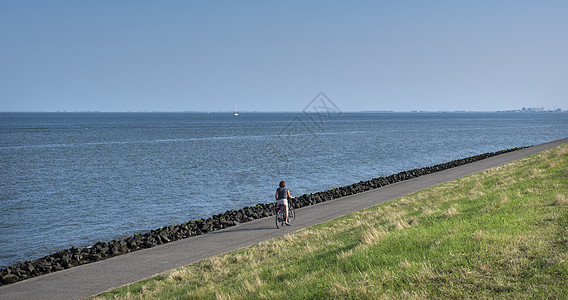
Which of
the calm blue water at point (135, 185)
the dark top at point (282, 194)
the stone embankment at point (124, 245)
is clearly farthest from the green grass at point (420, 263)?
the calm blue water at point (135, 185)

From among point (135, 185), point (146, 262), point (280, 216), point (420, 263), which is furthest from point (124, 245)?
point (135, 185)

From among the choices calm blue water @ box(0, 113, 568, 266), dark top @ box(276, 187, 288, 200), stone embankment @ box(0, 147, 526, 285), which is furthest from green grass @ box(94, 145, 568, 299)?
calm blue water @ box(0, 113, 568, 266)

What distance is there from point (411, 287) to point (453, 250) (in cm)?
178

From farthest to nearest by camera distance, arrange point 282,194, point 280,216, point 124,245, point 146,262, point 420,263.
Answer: point 282,194
point 280,216
point 124,245
point 146,262
point 420,263

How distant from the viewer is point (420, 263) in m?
7.40

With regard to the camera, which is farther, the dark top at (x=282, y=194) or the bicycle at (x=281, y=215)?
the dark top at (x=282, y=194)

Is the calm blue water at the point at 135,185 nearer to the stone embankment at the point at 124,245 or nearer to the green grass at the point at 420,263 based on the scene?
the stone embankment at the point at 124,245

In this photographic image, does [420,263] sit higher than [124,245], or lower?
higher

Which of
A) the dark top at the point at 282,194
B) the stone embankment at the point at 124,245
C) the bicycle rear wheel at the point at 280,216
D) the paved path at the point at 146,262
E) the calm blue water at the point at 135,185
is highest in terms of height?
the dark top at the point at 282,194

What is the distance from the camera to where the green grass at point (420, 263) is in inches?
254

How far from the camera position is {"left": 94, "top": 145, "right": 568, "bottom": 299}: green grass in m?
6.46

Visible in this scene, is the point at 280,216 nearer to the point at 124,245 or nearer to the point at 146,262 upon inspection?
the point at 146,262

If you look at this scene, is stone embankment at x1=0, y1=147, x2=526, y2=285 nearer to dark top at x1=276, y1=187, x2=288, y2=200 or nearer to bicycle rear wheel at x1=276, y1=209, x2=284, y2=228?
bicycle rear wheel at x1=276, y1=209, x2=284, y2=228

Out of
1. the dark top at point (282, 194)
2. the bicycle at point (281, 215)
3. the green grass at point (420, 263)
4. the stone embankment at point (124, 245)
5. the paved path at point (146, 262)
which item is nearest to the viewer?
the green grass at point (420, 263)
